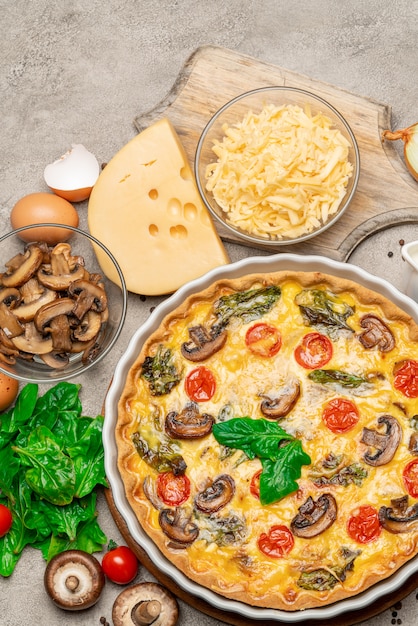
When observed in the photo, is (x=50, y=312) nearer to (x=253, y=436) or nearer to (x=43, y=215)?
(x=43, y=215)

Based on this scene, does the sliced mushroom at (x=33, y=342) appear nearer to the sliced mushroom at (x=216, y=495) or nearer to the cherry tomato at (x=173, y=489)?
the cherry tomato at (x=173, y=489)

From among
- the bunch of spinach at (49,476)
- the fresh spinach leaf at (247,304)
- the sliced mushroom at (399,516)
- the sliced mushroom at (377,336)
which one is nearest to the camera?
the sliced mushroom at (399,516)

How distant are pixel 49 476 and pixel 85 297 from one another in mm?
1055

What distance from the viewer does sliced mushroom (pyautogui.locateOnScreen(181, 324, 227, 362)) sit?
14.8 ft

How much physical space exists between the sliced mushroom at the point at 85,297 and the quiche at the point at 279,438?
0.49 metres

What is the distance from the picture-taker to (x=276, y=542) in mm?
4297

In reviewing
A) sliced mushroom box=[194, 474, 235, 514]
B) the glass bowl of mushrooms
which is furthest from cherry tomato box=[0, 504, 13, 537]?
sliced mushroom box=[194, 474, 235, 514]

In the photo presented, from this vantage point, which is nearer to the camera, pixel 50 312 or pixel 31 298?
pixel 50 312

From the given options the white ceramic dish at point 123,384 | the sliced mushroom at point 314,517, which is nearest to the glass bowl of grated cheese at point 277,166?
the white ceramic dish at point 123,384

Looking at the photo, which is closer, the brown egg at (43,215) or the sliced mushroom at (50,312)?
the sliced mushroom at (50,312)

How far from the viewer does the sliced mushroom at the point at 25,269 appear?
493cm

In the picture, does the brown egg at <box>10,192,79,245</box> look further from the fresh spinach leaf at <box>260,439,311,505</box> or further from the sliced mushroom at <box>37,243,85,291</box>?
the fresh spinach leaf at <box>260,439,311,505</box>

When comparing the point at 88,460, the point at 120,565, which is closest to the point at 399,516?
the point at 120,565

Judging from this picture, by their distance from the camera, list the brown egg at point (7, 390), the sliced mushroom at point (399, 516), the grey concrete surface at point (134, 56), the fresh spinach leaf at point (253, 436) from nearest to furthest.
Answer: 1. the sliced mushroom at point (399, 516)
2. the fresh spinach leaf at point (253, 436)
3. the brown egg at point (7, 390)
4. the grey concrete surface at point (134, 56)
